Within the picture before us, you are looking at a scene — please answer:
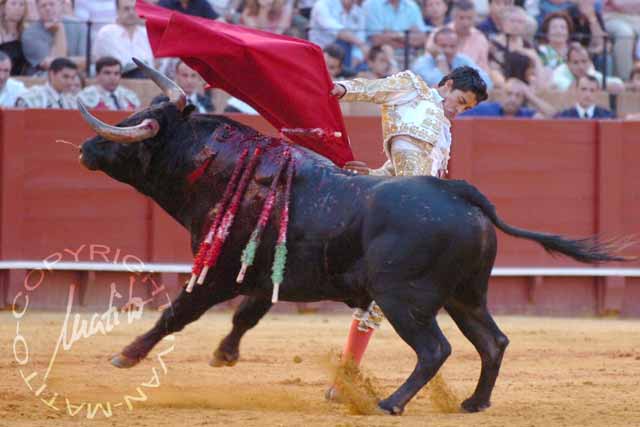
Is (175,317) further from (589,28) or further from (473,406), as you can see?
(589,28)

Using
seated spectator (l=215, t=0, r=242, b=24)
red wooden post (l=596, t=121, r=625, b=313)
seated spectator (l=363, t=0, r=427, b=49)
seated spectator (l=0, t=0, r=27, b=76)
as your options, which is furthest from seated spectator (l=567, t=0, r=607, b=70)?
seated spectator (l=0, t=0, r=27, b=76)

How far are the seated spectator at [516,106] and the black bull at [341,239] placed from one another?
4976 mm

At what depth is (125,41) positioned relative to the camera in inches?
419

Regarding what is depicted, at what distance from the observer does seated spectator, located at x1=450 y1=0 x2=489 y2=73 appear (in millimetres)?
11484

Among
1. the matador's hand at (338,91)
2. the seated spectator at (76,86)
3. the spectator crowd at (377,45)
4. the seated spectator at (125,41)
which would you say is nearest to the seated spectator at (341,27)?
the spectator crowd at (377,45)

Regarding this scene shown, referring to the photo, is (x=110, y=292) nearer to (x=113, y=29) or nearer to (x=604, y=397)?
(x=113, y=29)

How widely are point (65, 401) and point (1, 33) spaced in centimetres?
501

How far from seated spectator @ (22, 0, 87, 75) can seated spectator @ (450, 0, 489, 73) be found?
10.0ft

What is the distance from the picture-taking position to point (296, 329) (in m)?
9.21

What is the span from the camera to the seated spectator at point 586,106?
11.0m

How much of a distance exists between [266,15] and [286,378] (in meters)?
4.91

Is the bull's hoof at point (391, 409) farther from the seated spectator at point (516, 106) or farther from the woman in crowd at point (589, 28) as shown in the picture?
the woman in crowd at point (589, 28)

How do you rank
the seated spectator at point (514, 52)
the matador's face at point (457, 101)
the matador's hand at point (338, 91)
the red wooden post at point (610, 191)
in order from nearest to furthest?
the matador's hand at point (338, 91) → the matador's face at point (457, 101) → the red wooden post at point (610, 191) → the seated spectator at point (514, 52)

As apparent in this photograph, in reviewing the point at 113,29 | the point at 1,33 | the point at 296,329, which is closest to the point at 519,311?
the point at 296,329
